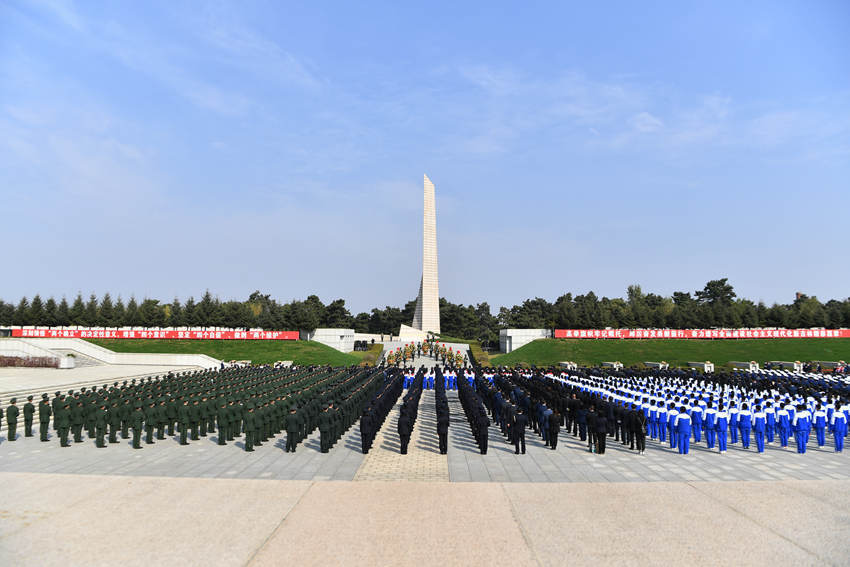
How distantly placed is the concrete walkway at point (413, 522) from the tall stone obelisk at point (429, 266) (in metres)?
49.8

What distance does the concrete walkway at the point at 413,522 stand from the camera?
6.59 meters

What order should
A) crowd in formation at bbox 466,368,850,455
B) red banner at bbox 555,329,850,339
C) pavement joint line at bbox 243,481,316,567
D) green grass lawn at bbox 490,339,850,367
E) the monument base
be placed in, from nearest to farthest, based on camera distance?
pavement joint line at bbox 243,481,316,567, crowd in formation at bbox 466,368,850,455, green grass lawn at bbox 490,339,850,367, red banner at bbox 555,329,850,339, the monument base

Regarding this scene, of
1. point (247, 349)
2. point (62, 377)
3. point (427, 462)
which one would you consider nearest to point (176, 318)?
point (247, 349)

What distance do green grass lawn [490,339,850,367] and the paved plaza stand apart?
3288 cm

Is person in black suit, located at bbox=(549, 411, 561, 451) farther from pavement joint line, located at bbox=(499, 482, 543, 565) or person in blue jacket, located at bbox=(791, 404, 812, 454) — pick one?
person in blue jacket, located at bbox=(791, 404, 812, 454)

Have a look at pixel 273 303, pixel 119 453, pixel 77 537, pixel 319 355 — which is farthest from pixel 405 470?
pixel 273 303

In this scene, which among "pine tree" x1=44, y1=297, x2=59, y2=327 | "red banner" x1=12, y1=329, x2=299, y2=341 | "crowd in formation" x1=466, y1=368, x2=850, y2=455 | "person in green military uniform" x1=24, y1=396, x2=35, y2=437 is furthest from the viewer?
"pine tree" x1=44, y1=297, x2=59, y2=327

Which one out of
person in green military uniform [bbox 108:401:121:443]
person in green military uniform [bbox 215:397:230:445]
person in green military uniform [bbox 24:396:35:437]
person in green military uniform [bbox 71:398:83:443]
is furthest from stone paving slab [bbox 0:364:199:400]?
person in green military uniform [bbox 215:397:230:445]

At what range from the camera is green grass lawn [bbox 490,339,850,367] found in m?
44.6

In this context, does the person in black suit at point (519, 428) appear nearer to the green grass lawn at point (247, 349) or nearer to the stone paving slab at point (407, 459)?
the stone paving slab at point (407, 459)

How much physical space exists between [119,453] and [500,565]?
10659mm

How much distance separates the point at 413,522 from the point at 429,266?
52089 millimetres

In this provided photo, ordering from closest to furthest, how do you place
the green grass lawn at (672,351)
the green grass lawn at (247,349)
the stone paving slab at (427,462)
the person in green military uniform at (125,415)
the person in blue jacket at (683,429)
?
the stone paving slab at (427,462) → the person in blue jacket at (683,429) → the person in green military uniform at (125,415) → the green grass lawn at (247,349) → the green grass lawn at (672,351)

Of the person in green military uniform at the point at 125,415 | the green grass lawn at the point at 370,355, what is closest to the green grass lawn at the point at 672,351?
the green grass lawn at the point at 370,355
